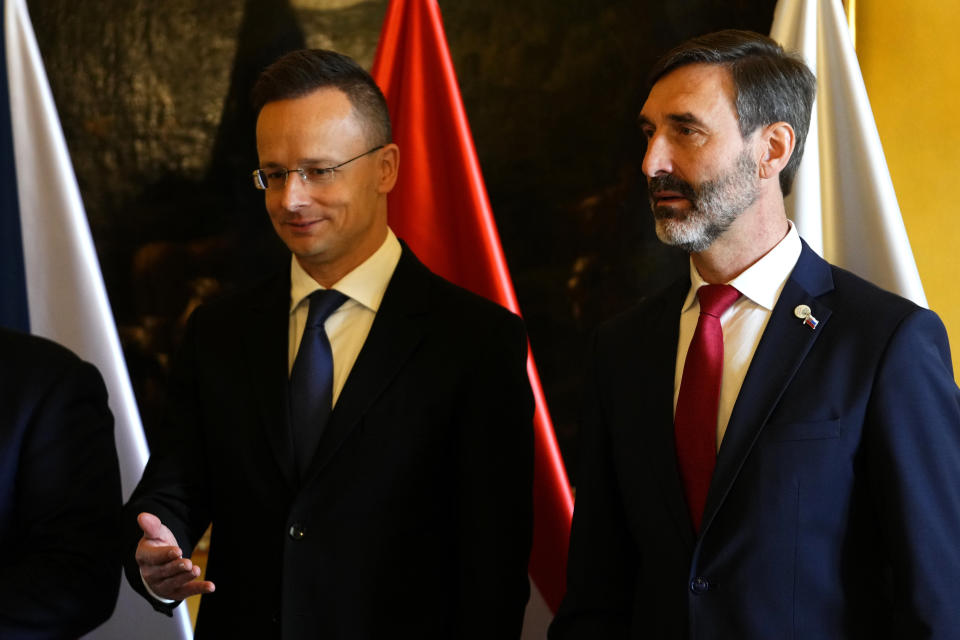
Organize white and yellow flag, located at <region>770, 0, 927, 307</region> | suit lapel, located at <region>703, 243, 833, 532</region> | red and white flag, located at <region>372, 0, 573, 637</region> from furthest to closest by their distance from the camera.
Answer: red and white flag, located at <region>372, 0, 573, 637</region> → white and yellow flag, located at <region>770, 0, 927, 307</region> → suit lapel, located at <region>703, 243, 833, 532</region>

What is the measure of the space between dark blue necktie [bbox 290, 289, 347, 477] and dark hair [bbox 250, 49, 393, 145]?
381 mm

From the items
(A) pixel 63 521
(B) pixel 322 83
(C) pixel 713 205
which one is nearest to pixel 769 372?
(C) pixel 713 205

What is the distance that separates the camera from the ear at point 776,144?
1788 millimetres

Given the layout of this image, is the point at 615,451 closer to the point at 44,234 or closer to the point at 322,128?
the point at 322,128

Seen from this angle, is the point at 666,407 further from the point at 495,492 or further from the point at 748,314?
the point at 495,492

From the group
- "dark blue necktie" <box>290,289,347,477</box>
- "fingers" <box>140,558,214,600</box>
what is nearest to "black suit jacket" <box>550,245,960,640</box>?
"dark blue necktie" <box>290,289,347,477</box>

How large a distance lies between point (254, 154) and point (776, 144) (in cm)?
165

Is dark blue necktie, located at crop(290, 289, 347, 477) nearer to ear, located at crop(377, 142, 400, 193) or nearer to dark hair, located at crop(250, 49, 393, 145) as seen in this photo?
ear, located at crop(377, 142, 400, 193)

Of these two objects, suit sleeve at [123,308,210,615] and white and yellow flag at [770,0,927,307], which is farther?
white and yellow flag at [770,0,927,307]

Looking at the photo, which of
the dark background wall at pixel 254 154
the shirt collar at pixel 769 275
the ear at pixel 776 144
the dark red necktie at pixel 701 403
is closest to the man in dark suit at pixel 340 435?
the dark red necktie at pixel 701 403

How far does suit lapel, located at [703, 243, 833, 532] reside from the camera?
62.7 inches

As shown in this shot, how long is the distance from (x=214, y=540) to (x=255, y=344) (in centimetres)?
40

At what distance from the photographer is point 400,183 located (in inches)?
108

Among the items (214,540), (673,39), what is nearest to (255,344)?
(214,540)
